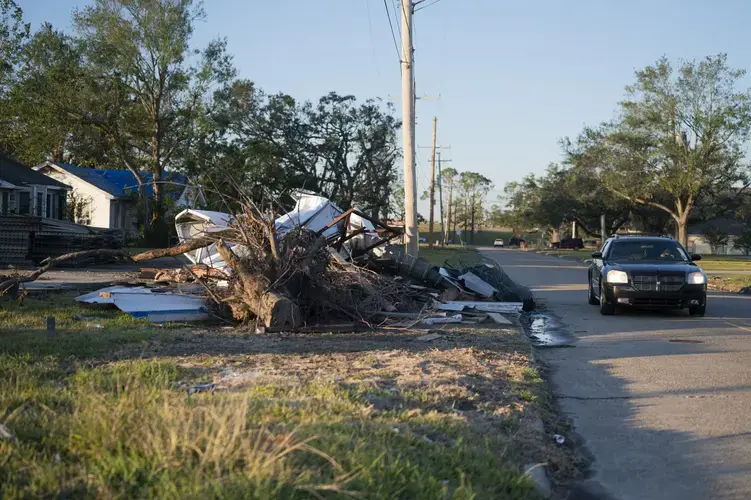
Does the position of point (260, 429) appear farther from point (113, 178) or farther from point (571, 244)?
point (571, 244)

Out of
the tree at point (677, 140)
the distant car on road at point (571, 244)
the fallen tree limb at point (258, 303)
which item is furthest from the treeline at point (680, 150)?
the fallen tree limb at point (258, 303)

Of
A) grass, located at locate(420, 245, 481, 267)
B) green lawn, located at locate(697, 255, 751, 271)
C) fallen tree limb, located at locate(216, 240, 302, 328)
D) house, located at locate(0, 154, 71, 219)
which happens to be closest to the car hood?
fallen tree limb, located at locate(216, 240, 302, 328)

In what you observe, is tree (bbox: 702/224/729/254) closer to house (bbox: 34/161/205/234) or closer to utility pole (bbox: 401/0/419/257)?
house (bbox: 34/161/205/234)

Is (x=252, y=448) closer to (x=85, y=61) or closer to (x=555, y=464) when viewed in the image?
(x=555, y=464)

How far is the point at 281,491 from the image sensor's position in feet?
13.0

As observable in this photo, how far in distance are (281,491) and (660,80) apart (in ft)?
172

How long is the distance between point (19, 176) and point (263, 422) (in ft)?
125

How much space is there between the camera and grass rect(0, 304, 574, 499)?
4113mm

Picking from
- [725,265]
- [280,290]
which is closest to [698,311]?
[280,290]

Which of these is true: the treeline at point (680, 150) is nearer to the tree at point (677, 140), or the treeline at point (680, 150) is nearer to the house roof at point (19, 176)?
the tree at point (677, 140)

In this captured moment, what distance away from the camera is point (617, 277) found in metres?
15.3

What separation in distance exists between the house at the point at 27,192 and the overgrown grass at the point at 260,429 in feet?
105

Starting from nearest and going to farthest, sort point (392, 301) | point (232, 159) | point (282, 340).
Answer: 1. point (282, 340)
2. point (392, 301)
3. point (232, 159)

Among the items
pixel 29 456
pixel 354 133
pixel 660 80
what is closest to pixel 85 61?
pixel 354 133
